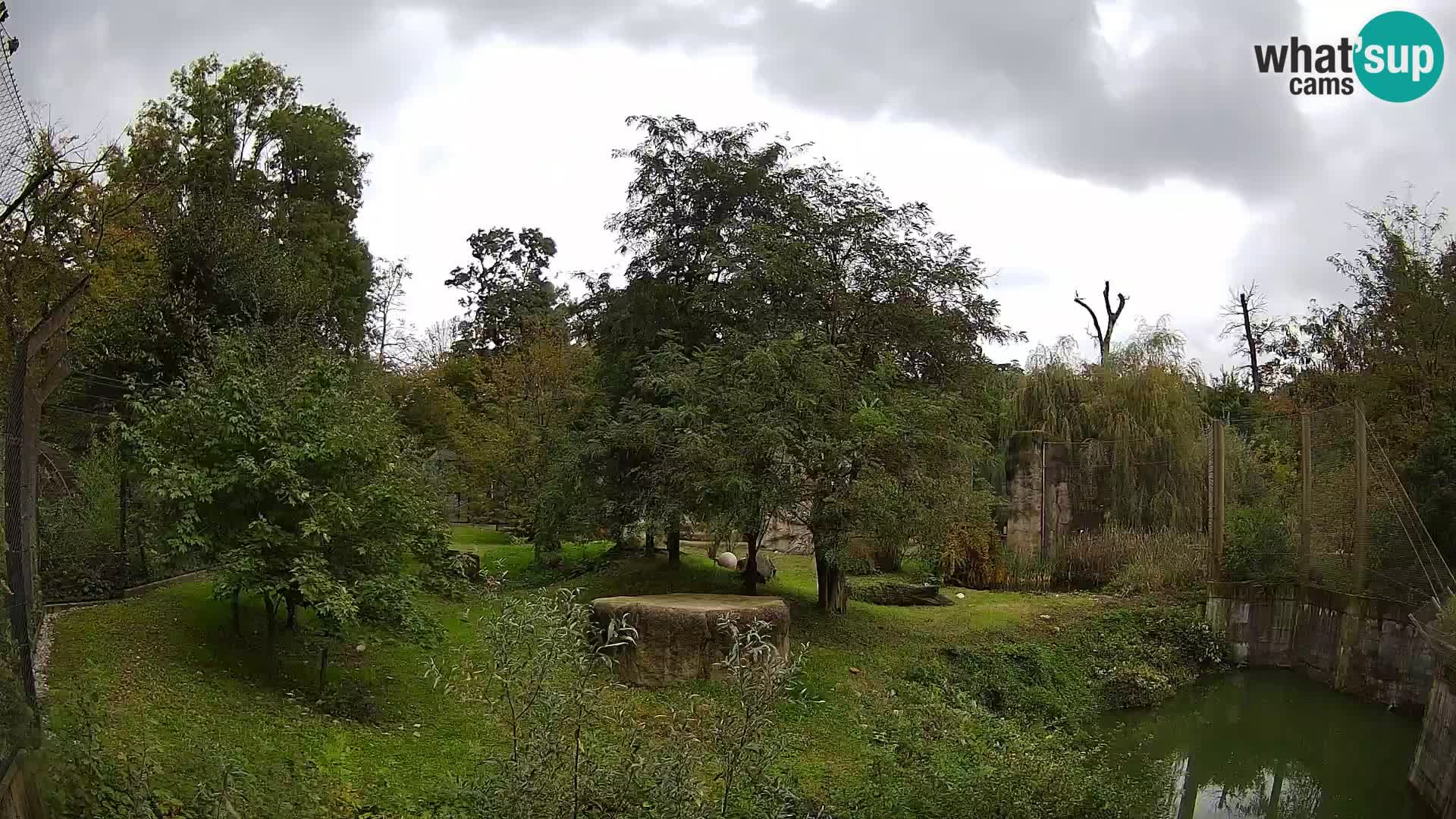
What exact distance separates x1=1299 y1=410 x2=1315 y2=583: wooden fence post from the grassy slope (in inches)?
189

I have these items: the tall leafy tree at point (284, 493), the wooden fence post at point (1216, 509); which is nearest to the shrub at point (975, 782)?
the tall leafy tree at point (284, 493)

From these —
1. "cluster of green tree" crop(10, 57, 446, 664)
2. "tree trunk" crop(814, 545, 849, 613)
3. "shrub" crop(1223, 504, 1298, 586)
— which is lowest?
"tree trunk" crop(814, 545, 849, 613)

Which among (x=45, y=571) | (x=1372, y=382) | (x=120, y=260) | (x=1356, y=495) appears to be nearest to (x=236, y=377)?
(x=45, y=571)

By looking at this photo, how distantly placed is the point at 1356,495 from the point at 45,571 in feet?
48.1

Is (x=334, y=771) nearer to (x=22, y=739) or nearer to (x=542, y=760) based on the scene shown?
(x=542, y=760)

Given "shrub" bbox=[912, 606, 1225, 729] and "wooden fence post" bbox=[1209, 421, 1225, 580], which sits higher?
"wooden fence post" bbox=[1209, 421, 1225, 580]

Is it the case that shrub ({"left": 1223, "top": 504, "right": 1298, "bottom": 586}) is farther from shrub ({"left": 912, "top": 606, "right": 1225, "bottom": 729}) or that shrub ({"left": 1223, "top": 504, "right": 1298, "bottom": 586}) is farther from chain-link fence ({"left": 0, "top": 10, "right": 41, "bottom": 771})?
chain-link fence ({"left": 0, "top": 10, "right": 41, "bottom": 771})

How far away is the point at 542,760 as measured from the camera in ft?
17.1

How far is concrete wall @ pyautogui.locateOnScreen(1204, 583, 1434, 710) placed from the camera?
11.6 meters

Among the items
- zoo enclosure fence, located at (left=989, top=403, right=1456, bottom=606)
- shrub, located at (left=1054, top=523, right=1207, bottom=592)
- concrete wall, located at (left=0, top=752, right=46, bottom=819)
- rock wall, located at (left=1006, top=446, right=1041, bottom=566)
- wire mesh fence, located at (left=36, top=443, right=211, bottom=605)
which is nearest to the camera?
concrete wall, located at (left=0, top=752, right=46, bottom=819)

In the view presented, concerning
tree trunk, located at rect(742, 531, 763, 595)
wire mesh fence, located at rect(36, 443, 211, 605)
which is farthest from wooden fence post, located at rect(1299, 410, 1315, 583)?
wire mesh fence, located at rect(36, 443, 211, 605)

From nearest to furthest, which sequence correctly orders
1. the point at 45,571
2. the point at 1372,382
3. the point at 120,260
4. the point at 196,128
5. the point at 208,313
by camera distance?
the point at 45,571 → the point at 1372,382 → the point at 208,313 → the point at 120,260 → the point at 196,128

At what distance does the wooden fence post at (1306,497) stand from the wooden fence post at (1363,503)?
1.24m

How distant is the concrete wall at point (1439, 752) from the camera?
27.1 feet
